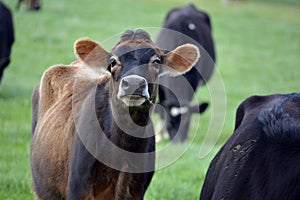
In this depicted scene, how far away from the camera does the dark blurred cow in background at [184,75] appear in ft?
43.3

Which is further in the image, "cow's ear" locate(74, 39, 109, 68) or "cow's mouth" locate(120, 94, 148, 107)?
"cow's ear" locate(74, 39, 109, 68)

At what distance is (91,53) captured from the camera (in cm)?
620

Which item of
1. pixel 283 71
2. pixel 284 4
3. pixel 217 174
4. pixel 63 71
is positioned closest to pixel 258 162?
pixel 217 174

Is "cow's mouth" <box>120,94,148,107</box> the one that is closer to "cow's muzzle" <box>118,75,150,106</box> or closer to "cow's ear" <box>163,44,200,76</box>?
"cow's muzzle" <box>118,75,150,106</box>

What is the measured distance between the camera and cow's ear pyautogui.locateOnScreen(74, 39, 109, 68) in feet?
20.3

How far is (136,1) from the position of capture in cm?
3553

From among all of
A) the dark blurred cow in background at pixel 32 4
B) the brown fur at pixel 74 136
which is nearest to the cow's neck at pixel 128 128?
the brown fur at pixel 74 136

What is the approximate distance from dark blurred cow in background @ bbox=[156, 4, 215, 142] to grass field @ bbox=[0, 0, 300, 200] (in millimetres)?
486

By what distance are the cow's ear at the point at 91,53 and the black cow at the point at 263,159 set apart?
1.25 m

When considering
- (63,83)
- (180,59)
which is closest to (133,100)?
(180,59)

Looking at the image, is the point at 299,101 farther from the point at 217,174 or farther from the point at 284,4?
the point at 284,4

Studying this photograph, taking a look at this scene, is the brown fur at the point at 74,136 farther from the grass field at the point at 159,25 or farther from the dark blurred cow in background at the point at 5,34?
the dark blurred cow in background at the point at 5,34

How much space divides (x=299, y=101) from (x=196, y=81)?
871cm

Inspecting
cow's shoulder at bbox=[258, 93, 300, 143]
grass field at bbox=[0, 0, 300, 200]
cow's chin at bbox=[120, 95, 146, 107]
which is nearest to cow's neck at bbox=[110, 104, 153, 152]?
cow's chin at bbox=[120, 95, 146, 107]
